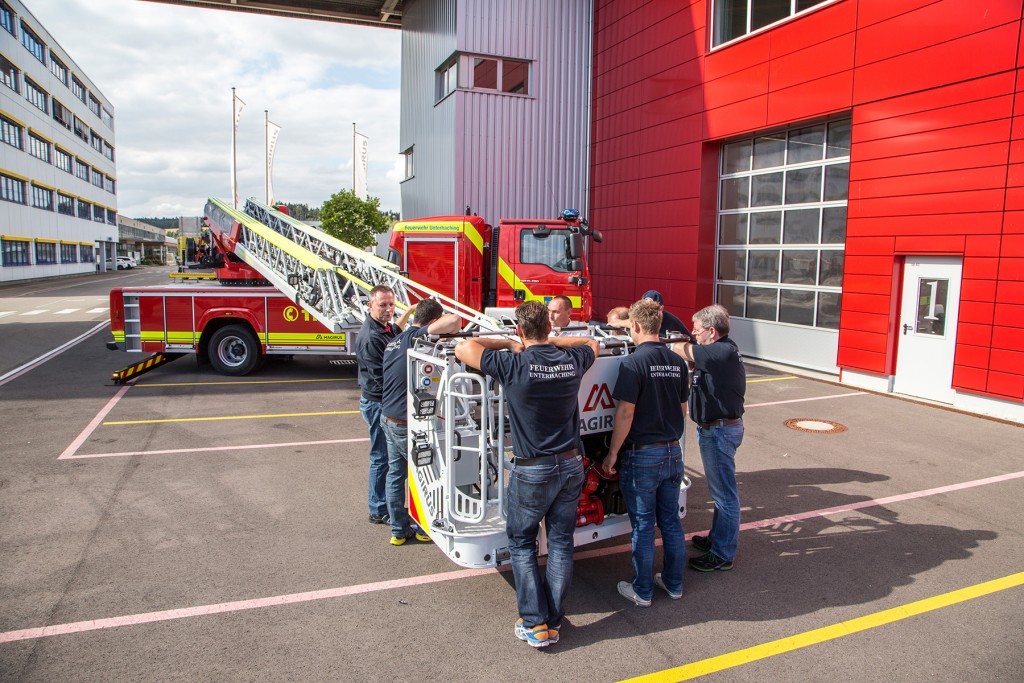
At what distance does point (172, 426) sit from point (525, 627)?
6.60 meters

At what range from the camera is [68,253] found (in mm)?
56031

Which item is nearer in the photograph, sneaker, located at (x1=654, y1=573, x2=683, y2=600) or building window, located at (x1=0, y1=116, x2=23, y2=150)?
sneaker, located at (x1=654, y1=573, x2=683, y2=600)

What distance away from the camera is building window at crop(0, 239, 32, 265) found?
137 ft

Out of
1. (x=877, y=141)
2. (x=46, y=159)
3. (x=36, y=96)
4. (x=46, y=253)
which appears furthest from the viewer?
(x=46, y=159)

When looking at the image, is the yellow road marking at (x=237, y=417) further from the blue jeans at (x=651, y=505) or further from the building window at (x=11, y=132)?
the building window at (x=11, y=132)

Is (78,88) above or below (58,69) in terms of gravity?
above

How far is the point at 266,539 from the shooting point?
531cm

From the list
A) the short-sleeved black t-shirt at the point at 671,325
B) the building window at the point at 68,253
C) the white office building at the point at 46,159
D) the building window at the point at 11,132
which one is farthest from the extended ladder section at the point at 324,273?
the building window at the point at 68,253

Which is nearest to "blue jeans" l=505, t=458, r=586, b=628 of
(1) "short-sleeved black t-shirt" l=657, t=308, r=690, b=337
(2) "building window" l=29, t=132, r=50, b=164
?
(1) "short-sleeved black t-shirt" l=657, t=308, r=690, b=337

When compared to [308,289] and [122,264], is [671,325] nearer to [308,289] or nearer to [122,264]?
[308,289]

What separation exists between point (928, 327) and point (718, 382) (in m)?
8.11

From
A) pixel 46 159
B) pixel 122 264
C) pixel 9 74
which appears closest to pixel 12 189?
pixel 9 74

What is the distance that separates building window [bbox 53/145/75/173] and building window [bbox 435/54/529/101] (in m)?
47.5

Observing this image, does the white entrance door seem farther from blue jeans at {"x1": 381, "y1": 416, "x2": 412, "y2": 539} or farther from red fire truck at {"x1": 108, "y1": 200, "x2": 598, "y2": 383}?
blue jeans at {"x1": 381, "y1": 416, "x2": 412, "y2": 539}
